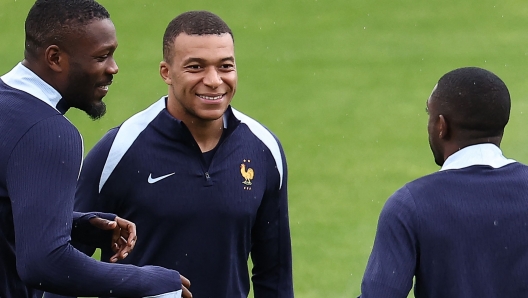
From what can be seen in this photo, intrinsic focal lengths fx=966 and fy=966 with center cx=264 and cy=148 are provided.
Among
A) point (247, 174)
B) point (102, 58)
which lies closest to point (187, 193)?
point (247, 174)

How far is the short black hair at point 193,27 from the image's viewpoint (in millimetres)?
4000

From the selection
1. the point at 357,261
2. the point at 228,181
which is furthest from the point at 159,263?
the point at 357,261

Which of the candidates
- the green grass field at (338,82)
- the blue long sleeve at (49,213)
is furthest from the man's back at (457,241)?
the green grass field at (338,82)

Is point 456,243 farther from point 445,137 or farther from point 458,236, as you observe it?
point 445,137

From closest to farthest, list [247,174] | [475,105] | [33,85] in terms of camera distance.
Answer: [33,85] → [475,105] → [247,174]

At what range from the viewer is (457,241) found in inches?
128

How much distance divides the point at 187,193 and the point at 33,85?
0.93m

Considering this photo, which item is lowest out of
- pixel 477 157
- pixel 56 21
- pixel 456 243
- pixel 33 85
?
pixel 456 243

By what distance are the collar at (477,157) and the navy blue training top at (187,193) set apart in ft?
2.95

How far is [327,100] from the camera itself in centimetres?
1049

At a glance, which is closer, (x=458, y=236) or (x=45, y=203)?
(x=45, y=203)

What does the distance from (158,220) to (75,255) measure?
0.90 metres

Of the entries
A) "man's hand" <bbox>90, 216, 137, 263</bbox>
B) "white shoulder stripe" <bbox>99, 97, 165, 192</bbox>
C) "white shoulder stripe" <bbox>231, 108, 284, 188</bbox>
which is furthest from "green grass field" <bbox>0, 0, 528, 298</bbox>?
"man's hand" <bbox>90, 216, 137, 263</bbox>

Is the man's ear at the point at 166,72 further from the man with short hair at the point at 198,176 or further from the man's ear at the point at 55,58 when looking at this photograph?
the man's ear at the point at 55,58
